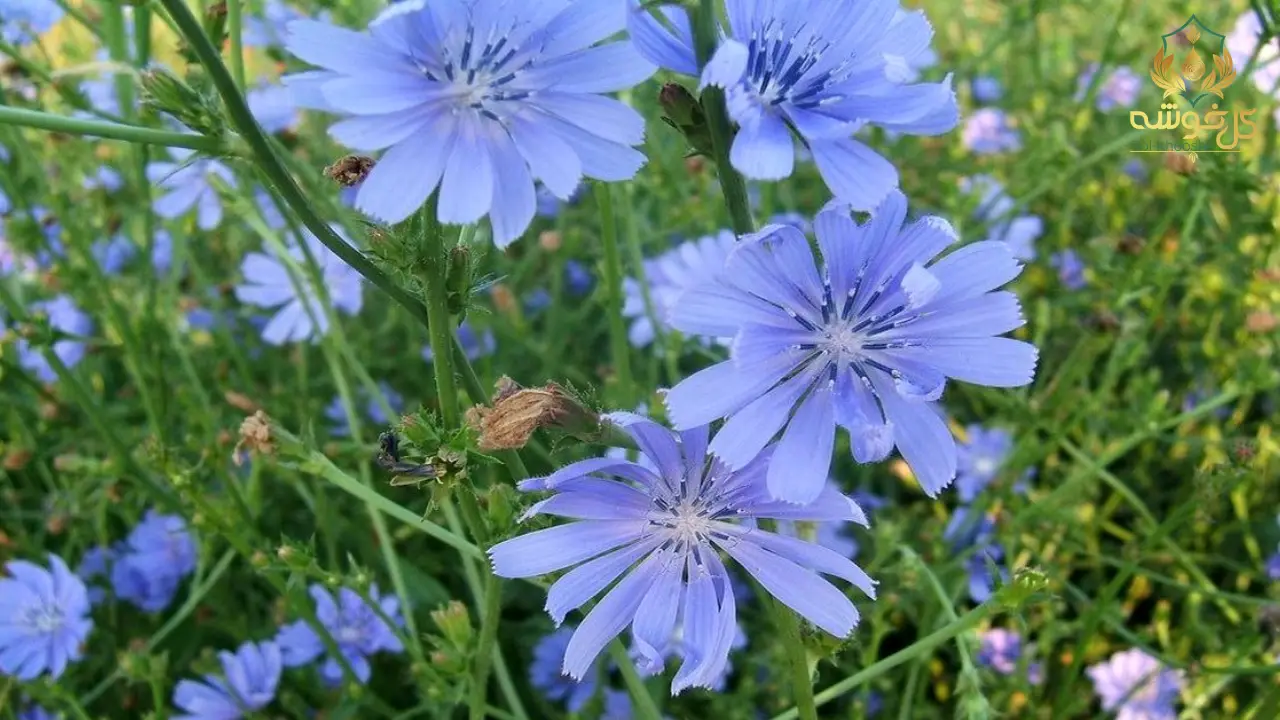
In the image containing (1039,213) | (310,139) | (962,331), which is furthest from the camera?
(1039,213)

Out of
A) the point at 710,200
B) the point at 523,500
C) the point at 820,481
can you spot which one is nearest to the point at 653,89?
the point at 710,200

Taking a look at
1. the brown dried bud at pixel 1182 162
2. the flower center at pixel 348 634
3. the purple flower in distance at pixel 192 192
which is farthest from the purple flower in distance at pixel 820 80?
the purple flower in distance at pixel 192 192

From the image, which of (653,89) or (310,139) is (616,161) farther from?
(310,139)

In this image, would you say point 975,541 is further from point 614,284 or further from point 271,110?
point 271,110

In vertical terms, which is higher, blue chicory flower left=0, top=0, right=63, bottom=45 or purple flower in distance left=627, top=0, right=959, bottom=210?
blue chicory flower left=0, top=0, right=63, bottom=45

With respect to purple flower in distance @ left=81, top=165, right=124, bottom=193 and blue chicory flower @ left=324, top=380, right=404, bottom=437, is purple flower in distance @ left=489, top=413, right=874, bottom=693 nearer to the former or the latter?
blue chicory flower @ left=324, top=380, right=404, bottom=437

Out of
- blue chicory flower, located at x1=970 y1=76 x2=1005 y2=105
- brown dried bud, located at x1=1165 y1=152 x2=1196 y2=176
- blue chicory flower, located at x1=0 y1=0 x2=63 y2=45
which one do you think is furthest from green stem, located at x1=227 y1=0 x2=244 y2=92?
blue chicory flower, located at x1=970 y1=76 x2=1005 y2=105
